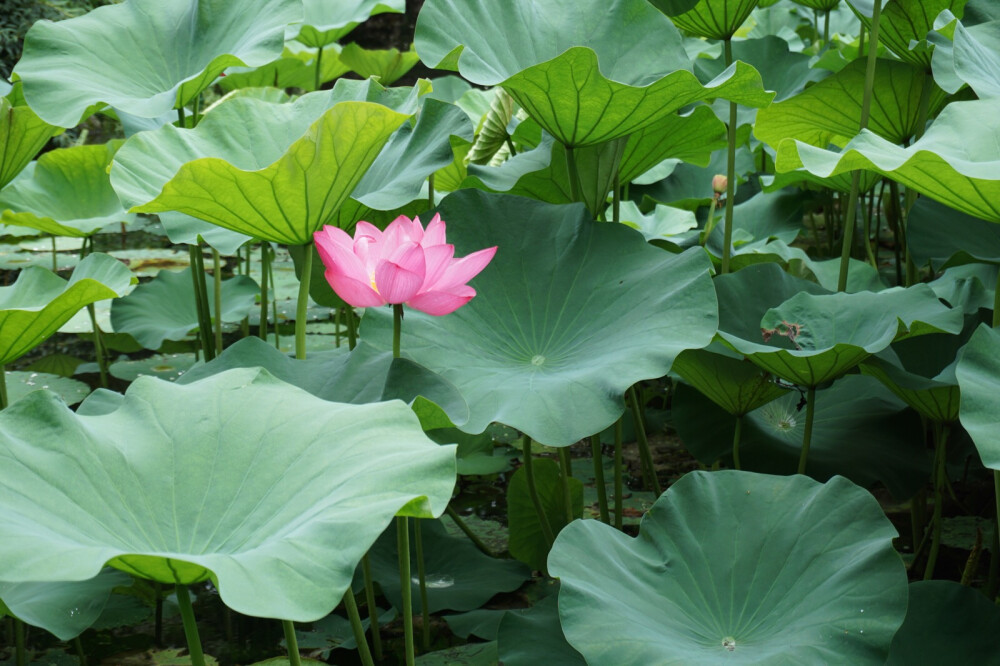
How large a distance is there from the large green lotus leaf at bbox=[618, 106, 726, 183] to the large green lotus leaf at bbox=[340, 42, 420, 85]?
1.58 metres

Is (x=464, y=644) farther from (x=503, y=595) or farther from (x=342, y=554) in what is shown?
(x=342, y=554)

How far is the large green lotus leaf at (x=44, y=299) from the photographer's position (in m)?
1.13

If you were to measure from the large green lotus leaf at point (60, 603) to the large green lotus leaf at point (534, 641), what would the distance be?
46cm

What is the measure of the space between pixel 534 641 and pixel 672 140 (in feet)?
2.77

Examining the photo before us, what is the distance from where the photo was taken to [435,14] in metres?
1.26

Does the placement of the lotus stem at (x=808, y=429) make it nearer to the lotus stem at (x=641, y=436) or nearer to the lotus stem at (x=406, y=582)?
the lotus stem at (x=641, y=436)

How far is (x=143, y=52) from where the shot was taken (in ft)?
5.05

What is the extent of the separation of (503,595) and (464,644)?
5.6 inches

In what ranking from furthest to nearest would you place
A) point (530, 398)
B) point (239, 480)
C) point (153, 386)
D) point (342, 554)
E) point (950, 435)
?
1. point (950, 435)
2. point (530, 398)
3. point (153, 386)
4. point (239, 480)
5. point (342, 554)

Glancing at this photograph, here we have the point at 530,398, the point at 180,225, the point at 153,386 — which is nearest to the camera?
the point at 153,386

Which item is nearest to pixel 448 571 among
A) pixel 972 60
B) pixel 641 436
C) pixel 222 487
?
pixel 641 436

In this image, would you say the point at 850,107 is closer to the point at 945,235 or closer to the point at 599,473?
the point at 945,235

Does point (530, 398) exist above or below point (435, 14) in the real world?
below

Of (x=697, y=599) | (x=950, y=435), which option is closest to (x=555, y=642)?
(x=697, y=599)
